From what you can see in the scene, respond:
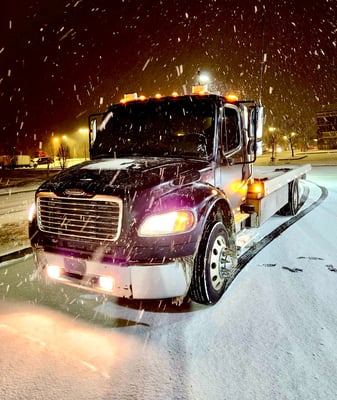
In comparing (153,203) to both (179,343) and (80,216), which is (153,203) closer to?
(80,216)

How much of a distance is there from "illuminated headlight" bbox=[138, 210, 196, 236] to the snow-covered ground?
953mm

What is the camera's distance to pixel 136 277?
336cm

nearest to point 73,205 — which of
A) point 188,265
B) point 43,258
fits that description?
point 43,258

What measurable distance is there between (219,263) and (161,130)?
1.82 m

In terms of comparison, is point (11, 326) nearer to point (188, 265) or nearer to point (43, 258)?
point (43, 258)

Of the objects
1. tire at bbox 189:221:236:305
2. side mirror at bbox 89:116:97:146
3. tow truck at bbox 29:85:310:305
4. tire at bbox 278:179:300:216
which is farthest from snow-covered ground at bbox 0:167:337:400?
tire at bbox 278:179:300:216

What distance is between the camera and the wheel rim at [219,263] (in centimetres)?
404

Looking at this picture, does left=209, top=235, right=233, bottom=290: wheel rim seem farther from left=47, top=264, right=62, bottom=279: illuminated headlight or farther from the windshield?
left=47, top=264, right=62, bottom=279: illuminated headlight

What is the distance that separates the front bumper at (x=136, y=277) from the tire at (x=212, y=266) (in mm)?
254

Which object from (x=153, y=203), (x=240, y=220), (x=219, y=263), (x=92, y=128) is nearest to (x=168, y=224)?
(x=153, y=203)

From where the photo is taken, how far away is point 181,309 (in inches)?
157

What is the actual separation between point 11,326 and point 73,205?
136cm

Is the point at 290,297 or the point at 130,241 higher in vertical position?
the point at 130,241

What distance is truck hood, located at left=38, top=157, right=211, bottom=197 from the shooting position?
3533 millimetres
